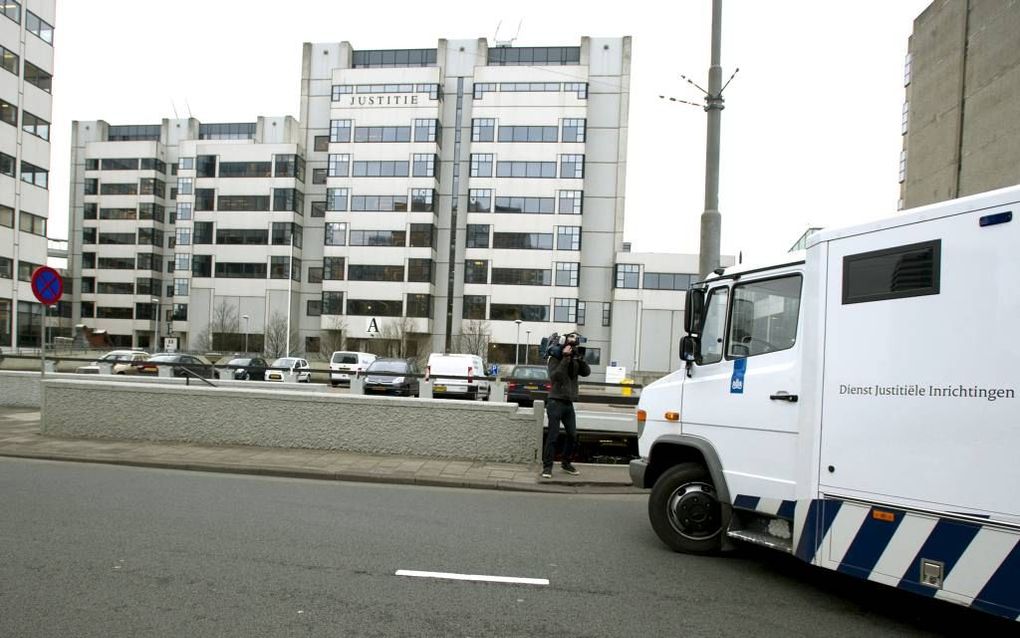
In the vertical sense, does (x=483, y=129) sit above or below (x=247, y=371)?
above

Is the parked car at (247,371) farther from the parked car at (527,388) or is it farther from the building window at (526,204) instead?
the building window at (526,204)

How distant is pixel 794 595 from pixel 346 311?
2191 inches

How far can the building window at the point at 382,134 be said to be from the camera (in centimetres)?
5706

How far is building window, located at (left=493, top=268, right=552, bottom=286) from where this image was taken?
55303 millimetres

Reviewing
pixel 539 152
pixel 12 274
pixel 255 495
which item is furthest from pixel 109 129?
pixel 255 495

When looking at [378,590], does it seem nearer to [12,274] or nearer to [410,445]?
[410,445]

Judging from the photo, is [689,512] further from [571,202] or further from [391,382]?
[571,202]

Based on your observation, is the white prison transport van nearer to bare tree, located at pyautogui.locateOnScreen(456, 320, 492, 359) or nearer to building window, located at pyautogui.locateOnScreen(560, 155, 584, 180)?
bare tree, located at pyautogui.locateOnScreen(456, 320, 492, 359)

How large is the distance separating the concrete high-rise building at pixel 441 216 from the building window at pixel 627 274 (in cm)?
20

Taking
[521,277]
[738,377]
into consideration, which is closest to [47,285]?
[738,377]

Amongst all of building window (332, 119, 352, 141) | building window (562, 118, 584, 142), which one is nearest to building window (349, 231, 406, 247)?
building window (332, 119, 352, 141)

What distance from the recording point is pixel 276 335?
2350 inches

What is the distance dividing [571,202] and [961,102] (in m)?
28.2

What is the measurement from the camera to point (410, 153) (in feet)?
187
